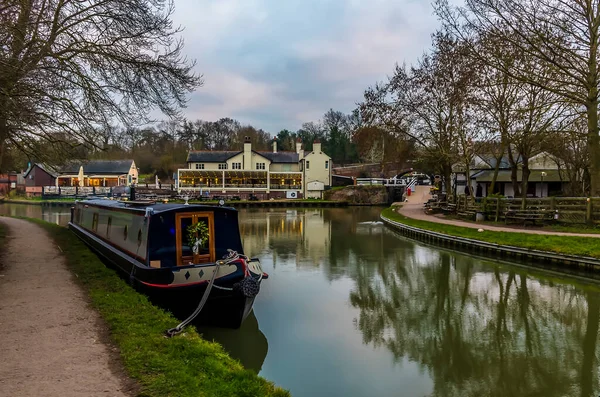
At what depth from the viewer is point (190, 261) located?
8945 millimetres

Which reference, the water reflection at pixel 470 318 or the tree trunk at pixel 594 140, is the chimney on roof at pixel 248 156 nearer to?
the water reflection at pixel 470 318

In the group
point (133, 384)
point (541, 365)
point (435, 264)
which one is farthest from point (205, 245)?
point (435, 264)

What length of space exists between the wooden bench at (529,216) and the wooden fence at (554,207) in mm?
69

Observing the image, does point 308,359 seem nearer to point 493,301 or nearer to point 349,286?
point 349,286

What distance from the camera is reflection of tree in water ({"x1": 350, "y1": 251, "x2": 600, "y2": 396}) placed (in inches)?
261

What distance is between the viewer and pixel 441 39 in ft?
76.2

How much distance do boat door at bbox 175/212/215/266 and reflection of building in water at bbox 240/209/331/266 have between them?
261 inches

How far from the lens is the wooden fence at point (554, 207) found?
1742 centimetres

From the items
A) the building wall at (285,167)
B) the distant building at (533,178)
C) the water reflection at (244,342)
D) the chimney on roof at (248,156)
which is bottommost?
the water reflection at (244,342)

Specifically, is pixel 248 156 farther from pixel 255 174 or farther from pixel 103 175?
pixel 103 175

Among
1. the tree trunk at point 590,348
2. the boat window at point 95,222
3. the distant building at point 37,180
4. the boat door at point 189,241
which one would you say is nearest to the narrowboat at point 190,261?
the boat door at point 189,241

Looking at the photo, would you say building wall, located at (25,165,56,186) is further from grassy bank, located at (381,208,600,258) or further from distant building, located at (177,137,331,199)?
grassy bank, located at (381,208,600,258)

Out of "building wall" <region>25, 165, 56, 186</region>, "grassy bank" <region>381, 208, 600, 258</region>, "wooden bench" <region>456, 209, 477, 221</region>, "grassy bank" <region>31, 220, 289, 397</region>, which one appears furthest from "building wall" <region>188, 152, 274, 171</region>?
"grassy bank" <region>31, 220, 289, 397</region>

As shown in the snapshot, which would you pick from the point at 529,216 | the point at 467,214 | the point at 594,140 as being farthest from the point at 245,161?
the point at 594,140
